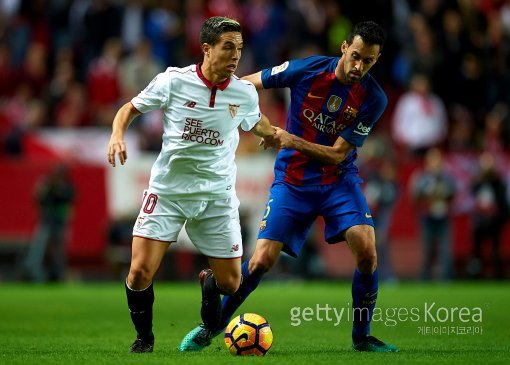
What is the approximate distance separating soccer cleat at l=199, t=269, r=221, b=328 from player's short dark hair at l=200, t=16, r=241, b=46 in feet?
6.35

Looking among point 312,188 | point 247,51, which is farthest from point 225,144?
point 247,51

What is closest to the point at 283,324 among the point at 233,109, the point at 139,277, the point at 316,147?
the point at 316,147

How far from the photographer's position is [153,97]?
8172 millimetres

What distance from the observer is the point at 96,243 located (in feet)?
65.6

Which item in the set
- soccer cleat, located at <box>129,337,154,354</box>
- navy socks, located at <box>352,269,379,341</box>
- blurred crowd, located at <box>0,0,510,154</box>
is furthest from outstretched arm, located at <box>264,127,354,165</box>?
blurred crowd, located at <box>0,0,510,154</box>

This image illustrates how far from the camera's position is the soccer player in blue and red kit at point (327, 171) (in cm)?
888

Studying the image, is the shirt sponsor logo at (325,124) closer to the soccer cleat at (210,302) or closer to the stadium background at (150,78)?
the soccer cleat at (210,302)

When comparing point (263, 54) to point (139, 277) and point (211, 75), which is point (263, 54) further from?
point (139, 277)

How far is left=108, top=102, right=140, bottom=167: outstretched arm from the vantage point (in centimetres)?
765

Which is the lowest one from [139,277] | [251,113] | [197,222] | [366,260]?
[139,277]

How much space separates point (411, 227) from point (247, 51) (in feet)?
16.1

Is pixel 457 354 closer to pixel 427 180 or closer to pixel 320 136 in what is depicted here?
pixel 320 136

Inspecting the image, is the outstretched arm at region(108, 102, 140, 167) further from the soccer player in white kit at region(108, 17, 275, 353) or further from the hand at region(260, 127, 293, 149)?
the hand at region(260, 127, 293, 149)

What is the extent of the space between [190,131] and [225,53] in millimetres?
664
